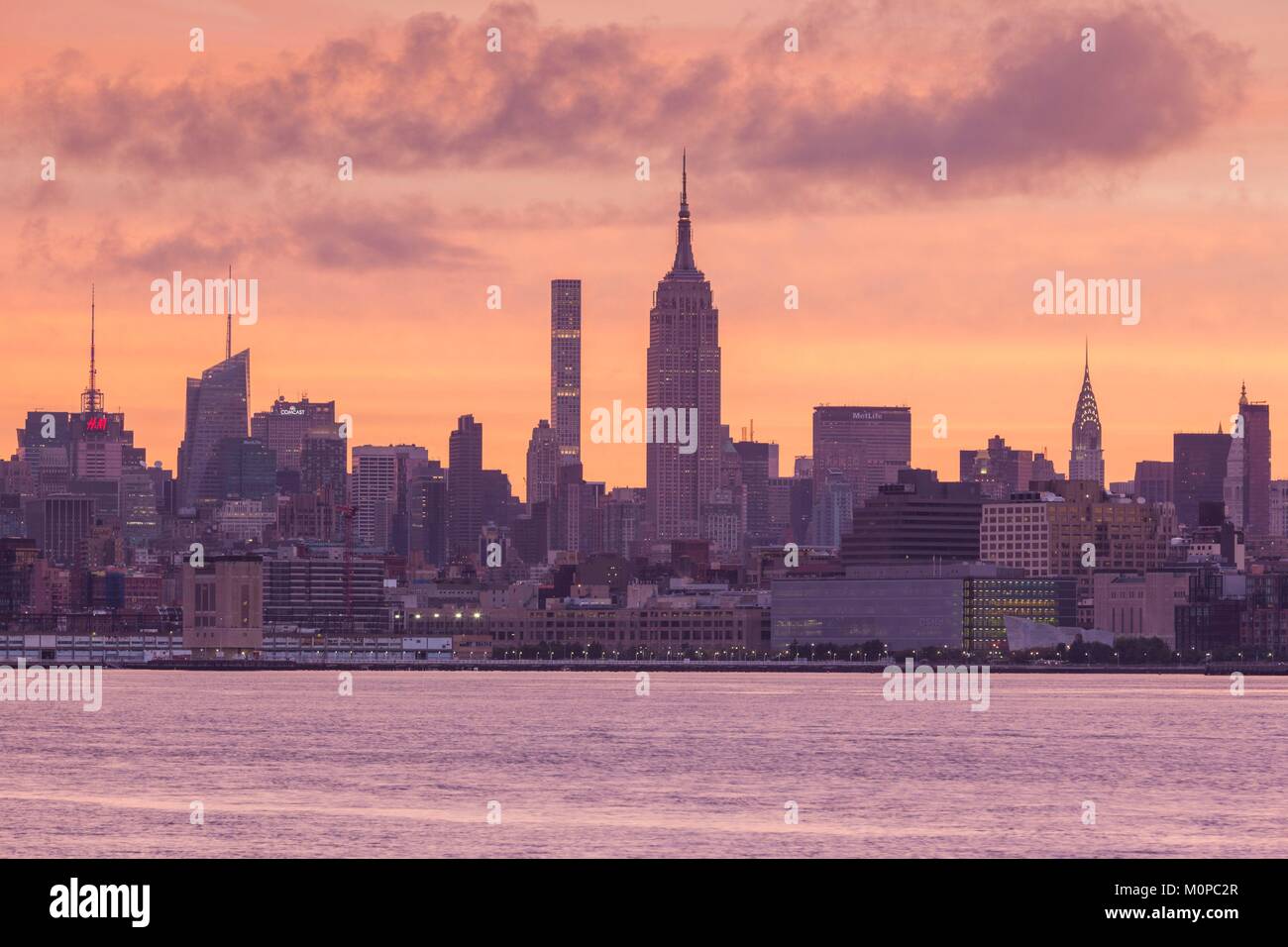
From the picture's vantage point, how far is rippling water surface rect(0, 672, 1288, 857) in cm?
5650

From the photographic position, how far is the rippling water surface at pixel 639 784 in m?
56.5

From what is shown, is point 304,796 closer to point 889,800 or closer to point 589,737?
point 889,800

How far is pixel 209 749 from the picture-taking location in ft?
330

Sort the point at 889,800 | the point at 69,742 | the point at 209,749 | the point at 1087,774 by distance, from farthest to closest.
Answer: the point at 69,742 < the point at 209,749 < the point at 1087,774 < the point at 889,800

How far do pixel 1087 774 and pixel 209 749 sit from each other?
3812 cm

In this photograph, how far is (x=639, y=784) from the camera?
78.1 metres
